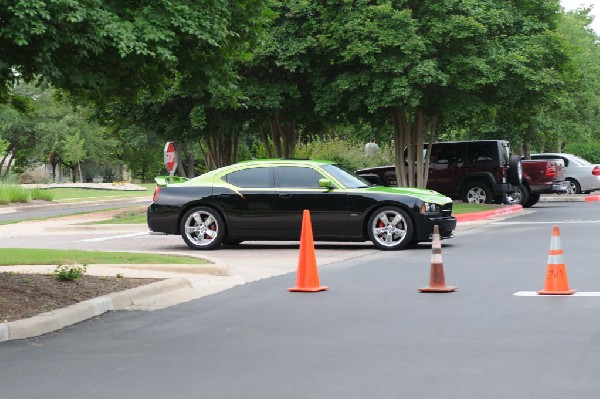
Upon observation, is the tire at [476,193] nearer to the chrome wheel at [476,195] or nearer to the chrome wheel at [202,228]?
the chrome wheel at [476,195]

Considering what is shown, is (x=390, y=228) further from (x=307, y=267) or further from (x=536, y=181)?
(x=536, y=181)

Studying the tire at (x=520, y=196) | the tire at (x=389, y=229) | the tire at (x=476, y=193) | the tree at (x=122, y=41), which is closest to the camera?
the tree at (x=122, y=41)

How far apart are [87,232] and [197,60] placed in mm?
16098

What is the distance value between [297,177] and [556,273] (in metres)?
8.18

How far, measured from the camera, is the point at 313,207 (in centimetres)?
1953

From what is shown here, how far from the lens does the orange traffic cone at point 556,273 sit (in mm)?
12367

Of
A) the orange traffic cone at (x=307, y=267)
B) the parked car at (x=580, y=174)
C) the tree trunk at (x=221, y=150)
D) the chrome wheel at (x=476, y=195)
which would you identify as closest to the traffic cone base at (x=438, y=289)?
the orange traffic cone at (x=307, y=267)

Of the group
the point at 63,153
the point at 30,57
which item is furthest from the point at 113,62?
the point at 63,153

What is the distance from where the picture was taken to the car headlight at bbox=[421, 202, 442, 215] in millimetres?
19192

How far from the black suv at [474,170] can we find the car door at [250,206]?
12.9 metres

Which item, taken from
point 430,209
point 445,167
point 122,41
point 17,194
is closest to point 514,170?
point 445,167

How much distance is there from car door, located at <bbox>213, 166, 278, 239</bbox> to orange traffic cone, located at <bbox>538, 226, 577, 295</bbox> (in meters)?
7.91

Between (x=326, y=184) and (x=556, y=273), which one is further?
(x=326, y=184)

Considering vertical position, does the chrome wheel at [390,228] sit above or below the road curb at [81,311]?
above
